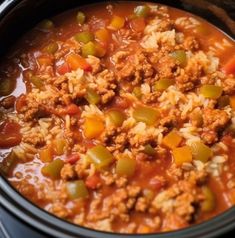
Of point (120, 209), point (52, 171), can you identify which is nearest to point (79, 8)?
point (52, 171)

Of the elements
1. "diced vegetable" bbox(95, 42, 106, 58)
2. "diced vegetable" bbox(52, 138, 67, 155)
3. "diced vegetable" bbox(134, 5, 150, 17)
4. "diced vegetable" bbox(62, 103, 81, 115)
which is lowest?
"diced vegetable" bbox(52, 138, 67, 155)

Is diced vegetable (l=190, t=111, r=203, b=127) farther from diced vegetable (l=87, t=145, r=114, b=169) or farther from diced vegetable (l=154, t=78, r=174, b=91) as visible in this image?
diced vegetable (l=87, t=145, r=114, b=169)

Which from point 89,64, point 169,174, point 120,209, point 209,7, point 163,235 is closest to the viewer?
point 163,235

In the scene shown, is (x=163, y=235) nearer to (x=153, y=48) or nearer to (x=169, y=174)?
(x=169, y=174)

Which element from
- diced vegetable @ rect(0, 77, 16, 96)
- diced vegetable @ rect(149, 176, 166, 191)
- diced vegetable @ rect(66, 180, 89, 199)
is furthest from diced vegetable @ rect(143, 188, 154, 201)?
diced vegetable @ rect(0, 77, 16, 96)

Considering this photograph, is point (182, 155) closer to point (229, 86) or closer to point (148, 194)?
point (148, 194)

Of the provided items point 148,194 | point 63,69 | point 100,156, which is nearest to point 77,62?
point 63,69
